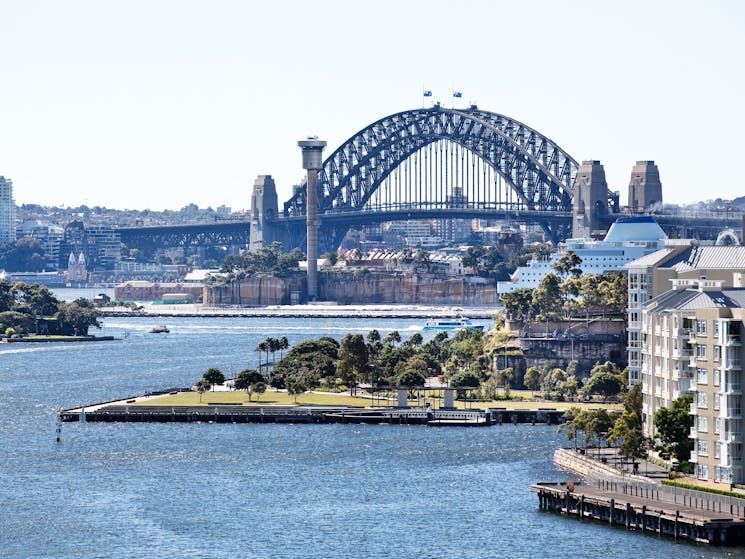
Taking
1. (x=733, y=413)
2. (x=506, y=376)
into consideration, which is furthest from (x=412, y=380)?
(x=733, y=413)

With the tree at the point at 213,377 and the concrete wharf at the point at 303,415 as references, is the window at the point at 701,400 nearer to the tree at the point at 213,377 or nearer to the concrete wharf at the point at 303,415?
the concrete wharf at the point at 303,415

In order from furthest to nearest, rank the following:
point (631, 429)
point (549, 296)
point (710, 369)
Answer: point (549, 296)
point (631, 429)
point (710, 369)

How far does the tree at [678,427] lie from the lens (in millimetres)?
67875

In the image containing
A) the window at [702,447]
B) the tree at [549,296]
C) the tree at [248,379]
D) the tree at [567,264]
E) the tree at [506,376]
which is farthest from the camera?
the tree at [567,264]

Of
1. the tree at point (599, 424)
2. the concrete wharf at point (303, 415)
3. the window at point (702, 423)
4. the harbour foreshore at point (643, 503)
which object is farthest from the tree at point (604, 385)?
the window at point (702, 423)

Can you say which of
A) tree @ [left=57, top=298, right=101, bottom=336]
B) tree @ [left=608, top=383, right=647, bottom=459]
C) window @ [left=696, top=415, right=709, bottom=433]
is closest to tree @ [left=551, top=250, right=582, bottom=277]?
tree @ [left=57, top=298, right=101, bottom=336]

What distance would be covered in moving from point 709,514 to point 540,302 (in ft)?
219

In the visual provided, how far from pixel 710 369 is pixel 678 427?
3805 mm

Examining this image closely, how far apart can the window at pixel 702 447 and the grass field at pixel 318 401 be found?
113 ft

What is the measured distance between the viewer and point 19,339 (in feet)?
575

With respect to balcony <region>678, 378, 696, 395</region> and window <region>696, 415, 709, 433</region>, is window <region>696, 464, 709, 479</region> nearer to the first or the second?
window <region>696, 415, 709, 433</region>

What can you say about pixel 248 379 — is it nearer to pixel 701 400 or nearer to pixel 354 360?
pixel 354 360

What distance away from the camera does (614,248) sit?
156m

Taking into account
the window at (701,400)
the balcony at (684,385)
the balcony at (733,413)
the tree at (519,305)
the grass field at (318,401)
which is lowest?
the grass field at (318,401)
